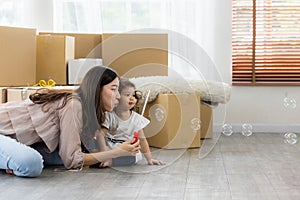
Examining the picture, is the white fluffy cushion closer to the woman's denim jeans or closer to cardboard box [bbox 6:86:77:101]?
cardboard box [bbox 6:86:77:101]

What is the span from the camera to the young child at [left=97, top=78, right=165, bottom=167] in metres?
2.53

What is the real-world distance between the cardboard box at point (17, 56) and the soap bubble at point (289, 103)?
5.27 ft

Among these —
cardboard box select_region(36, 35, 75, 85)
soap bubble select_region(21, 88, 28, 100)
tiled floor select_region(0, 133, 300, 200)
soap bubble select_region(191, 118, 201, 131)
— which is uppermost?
cardboard box select_region(36, 35, 75, 85)

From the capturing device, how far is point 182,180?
2.24 metres

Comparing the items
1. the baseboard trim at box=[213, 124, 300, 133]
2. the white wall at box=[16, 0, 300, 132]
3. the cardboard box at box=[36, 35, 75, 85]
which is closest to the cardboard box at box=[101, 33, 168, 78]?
the cardboard box at box=[36, 35, 75, 85]

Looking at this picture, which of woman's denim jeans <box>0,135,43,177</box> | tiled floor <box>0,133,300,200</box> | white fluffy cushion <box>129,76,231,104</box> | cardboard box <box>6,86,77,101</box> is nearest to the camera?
tiled floor <box>0,133,300,200</box>

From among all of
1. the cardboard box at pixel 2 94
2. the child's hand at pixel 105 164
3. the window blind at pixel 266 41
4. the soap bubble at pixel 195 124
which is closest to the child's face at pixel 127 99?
the child's hand at pixel 105 164

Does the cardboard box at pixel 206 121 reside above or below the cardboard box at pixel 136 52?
below

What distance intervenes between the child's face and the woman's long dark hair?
12 centimetres

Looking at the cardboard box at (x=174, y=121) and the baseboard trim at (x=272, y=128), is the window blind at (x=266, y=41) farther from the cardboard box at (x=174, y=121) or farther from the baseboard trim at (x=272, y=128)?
the cardboard box at (x=174, y=121)

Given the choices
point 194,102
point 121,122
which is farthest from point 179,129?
point 121,122

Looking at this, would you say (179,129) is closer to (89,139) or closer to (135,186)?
(89,139)

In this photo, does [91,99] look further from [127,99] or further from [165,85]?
[165,85]

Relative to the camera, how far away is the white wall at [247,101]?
400 cm
